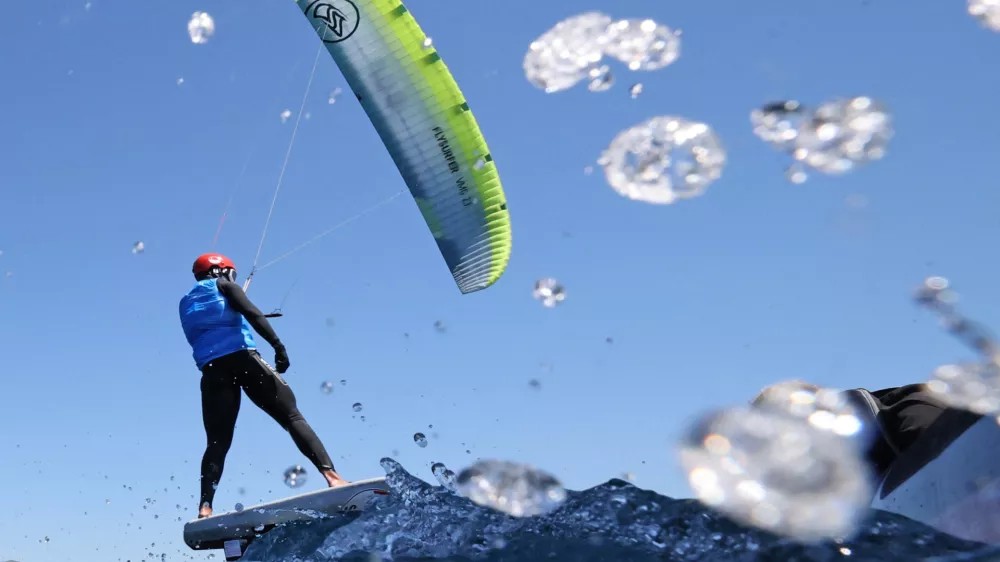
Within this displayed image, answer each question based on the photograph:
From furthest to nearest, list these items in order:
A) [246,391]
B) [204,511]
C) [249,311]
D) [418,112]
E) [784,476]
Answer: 1. [418,112]
2. [246,391]
3. [249,311]
4. [204,511]
5. [784,476]

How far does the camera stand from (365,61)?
319 inches

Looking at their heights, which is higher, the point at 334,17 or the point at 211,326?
the point at 334,17

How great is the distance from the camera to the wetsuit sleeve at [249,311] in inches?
214

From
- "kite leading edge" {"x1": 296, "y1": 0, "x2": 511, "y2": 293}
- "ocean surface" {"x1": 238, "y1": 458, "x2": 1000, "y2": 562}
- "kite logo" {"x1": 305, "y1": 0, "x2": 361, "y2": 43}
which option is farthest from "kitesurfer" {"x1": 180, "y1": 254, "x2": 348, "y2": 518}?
"kite logo" {"x1": 305, "y1": 0, "x2": 361, "y2": 43}

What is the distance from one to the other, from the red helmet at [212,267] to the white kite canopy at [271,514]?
169 cm

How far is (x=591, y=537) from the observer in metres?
3.14

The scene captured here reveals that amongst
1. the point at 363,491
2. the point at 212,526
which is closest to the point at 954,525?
the point at 363,491

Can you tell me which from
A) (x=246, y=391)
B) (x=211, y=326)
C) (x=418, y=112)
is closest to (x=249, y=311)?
(x=211, y=326)

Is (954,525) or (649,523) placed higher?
(954,525)

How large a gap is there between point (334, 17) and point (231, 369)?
164 inches

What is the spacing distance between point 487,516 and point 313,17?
20.2 ft

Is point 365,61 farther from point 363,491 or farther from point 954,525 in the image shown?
point 954,525

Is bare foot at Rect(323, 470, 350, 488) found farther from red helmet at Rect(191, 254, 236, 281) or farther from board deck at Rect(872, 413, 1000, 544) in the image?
board deck at Rect(872, 413, 1000, 544)

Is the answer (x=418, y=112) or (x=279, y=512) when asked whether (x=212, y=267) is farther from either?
(x=418, y=112)
